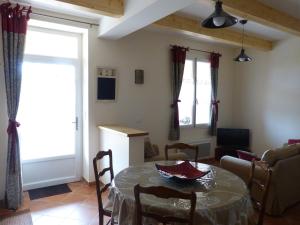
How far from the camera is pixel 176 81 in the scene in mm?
4801

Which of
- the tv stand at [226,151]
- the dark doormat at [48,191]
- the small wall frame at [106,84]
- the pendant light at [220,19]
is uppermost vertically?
the pendant light at [220,19]

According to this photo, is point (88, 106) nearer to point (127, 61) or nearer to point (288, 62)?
point (127, 61)

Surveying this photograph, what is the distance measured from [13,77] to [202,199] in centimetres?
275

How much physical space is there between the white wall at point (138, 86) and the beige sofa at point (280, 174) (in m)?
1.77

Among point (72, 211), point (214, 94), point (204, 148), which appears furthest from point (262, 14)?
point (72, 211)

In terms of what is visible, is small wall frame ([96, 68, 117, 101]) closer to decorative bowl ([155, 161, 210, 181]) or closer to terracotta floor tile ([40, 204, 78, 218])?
terracotta floor tile ([40, 204, 78, 218])

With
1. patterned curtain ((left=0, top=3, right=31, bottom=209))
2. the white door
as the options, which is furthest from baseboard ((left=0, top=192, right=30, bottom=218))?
the white door

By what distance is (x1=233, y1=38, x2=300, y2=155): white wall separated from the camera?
192 inches

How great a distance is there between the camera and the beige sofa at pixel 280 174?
2.94 metres

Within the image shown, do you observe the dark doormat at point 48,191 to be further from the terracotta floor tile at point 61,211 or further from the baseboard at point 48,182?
the terracotta floor tile at point 61,211

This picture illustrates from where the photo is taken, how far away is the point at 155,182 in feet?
6.36

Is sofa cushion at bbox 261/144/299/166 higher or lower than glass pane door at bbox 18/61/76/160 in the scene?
lower

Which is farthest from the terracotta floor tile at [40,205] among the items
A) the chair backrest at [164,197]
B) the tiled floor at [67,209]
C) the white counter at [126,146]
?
the chair backrest at [164,197]

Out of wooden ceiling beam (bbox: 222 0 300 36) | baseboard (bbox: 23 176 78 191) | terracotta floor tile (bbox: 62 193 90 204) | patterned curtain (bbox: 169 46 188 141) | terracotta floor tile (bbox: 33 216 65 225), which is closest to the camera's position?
terracotta floor tile (bbox: 33 216 65 225)
